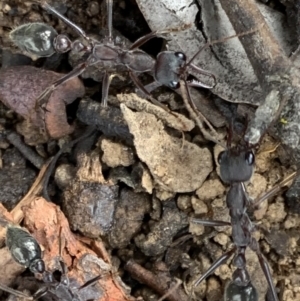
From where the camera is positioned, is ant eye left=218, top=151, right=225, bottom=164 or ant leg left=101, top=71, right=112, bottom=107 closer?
ant eye left=218, top=151, right=225, bottom=164

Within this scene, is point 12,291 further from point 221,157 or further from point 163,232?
point 221,157

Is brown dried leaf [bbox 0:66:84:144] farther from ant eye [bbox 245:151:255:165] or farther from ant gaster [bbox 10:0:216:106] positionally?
ant eye [bbox 245:151:255:165]

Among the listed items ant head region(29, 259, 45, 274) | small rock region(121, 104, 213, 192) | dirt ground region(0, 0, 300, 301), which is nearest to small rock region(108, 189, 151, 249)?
dirt ground region(0, 0, 300, 301)

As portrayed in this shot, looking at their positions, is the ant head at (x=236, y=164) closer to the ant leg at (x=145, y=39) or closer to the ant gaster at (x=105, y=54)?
the ant gaster at (x=105, y=54)

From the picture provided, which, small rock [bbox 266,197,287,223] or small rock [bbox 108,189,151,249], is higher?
small rock [bbox 266,197,287,223]

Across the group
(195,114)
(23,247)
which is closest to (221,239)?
(195,114)
